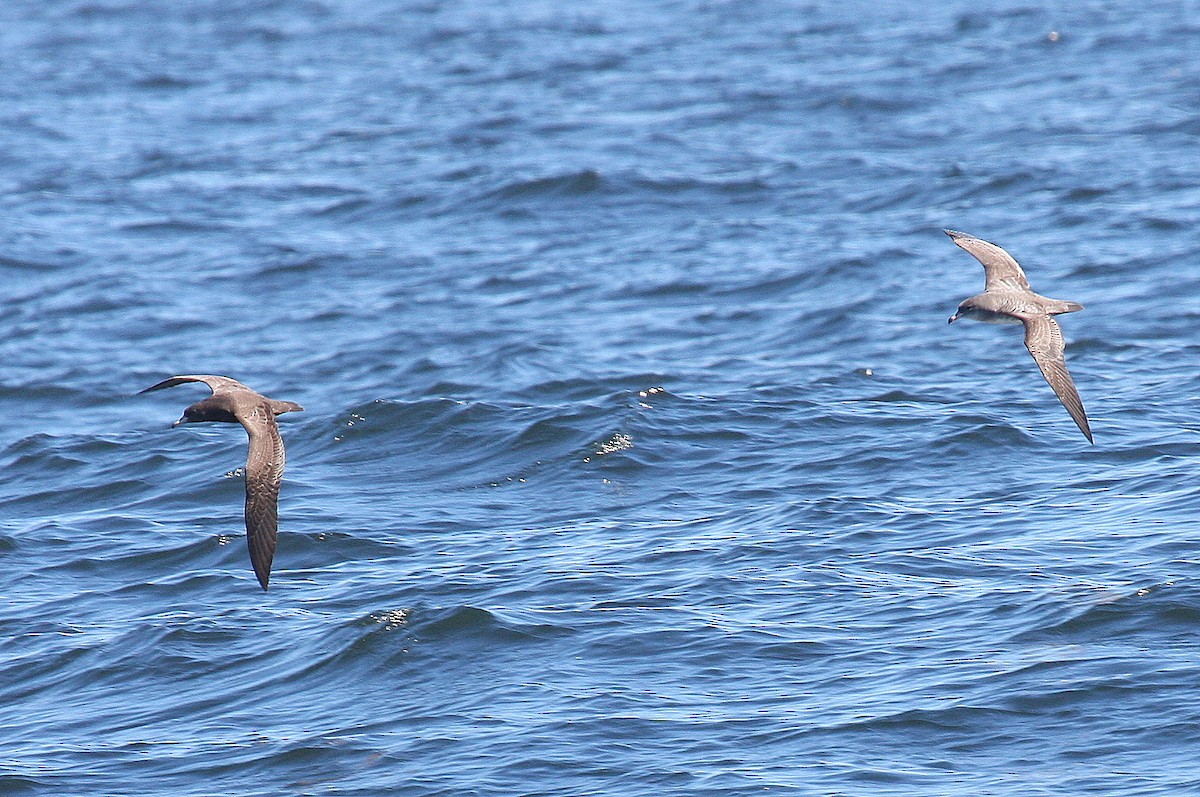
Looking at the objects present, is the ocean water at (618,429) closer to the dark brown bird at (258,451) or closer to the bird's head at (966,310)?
the dark brown bird at (258,451)

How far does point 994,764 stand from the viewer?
883 cm

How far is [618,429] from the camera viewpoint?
14148mm

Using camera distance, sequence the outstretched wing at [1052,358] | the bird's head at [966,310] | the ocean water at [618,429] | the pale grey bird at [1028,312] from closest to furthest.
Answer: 1. the ocean water at [618,429]
2. the outstretched wing at [1052,358]
3. the pale grey bird at [1028,312]
4. the bird's head at [966,310]

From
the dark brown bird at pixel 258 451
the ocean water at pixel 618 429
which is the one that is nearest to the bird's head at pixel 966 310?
the ocean water at pixel 618 429

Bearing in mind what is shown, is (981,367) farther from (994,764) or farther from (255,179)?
(255,179)

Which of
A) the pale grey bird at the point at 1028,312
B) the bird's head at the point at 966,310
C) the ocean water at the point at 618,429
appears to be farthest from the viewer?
the bird's head at the point at 966,310

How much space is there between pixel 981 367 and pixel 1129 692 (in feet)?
20.9

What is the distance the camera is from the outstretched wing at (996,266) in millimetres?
12883

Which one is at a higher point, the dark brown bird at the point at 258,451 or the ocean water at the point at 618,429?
the dark brown bird at the point at 258,451

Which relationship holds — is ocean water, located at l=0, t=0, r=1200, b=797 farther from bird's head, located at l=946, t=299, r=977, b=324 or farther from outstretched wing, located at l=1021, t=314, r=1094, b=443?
bird's head, located at l=946, t=299, r=977, b=324

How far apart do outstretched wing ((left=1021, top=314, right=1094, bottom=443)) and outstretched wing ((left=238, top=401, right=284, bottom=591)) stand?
4840 mm

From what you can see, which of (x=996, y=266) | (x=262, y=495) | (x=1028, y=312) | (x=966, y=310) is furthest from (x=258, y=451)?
(x=996, y=266)

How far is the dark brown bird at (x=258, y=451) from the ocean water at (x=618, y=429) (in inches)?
31.5

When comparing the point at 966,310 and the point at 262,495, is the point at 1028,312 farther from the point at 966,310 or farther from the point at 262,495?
the point at 262,495
